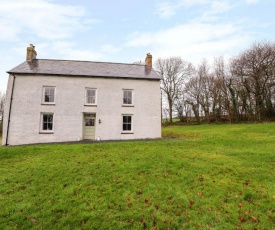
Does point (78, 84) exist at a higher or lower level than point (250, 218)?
higher

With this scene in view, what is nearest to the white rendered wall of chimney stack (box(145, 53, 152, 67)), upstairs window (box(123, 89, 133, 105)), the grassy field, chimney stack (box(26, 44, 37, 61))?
upstairs window (box(123, 89, 133, 105))

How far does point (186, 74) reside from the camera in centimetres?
4791

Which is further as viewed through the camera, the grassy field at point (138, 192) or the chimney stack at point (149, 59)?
the chimney stack at point (149, 59)

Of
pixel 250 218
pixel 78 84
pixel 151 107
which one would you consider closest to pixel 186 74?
pixel 151 107

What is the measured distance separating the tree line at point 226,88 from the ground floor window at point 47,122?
32301mm

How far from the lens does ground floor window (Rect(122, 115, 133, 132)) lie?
19.5m

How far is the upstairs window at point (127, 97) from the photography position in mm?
19844

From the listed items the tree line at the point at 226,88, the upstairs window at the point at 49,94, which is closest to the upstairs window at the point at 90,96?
the upstairs window at the point at 49,94

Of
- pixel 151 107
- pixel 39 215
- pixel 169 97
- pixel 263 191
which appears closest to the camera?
pixel 39 215

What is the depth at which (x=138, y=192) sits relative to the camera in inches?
259

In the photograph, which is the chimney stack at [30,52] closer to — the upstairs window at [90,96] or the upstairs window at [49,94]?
the upstairs window at [49,94]

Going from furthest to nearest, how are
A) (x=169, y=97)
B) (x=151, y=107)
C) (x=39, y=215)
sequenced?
1. (x=169, y=97)
2. (x=151, y=107)
3. (x=39, y=215)

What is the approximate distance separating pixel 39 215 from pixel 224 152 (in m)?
10.8

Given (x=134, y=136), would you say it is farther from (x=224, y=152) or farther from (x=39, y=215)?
A: (x=39, y=215)
